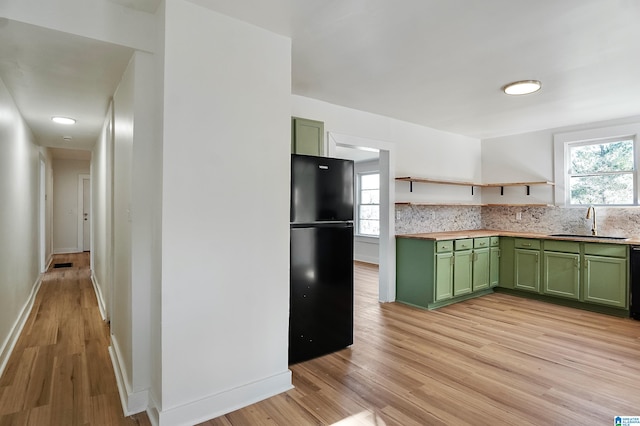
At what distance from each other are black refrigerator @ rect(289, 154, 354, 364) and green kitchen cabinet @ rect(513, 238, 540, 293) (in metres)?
3.05

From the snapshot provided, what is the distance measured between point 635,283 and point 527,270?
1.12m

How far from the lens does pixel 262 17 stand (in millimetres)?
2158

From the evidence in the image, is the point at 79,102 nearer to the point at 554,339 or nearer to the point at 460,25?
the point at 460,25

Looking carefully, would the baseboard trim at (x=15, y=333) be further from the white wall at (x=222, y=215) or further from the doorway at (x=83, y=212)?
the doorway at (x=83, y=212)

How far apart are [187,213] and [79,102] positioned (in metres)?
2.17

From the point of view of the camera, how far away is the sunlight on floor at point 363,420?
6.54 ft

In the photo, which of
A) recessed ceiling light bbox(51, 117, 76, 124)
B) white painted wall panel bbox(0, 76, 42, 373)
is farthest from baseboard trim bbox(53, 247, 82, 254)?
recessed ceiling light bbox(51, 117, 76, 124)

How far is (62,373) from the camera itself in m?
2.63

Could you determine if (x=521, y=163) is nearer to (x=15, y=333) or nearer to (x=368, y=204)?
(x=368, y=204)

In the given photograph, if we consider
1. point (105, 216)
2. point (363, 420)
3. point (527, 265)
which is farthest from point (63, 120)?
point (527, 265)

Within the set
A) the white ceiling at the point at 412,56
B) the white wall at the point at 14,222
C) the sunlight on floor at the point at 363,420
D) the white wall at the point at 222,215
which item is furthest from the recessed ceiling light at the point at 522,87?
the white wall at the point at 14,222

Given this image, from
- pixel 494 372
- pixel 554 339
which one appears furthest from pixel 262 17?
pixel 554 339

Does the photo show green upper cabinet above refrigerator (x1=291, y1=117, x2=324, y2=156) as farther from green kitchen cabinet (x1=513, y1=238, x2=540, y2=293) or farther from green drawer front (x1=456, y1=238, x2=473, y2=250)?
green kitchen cabinet (x1=513, y1=238, x2=540, y2=293)

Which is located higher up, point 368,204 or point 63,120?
point 63,120
